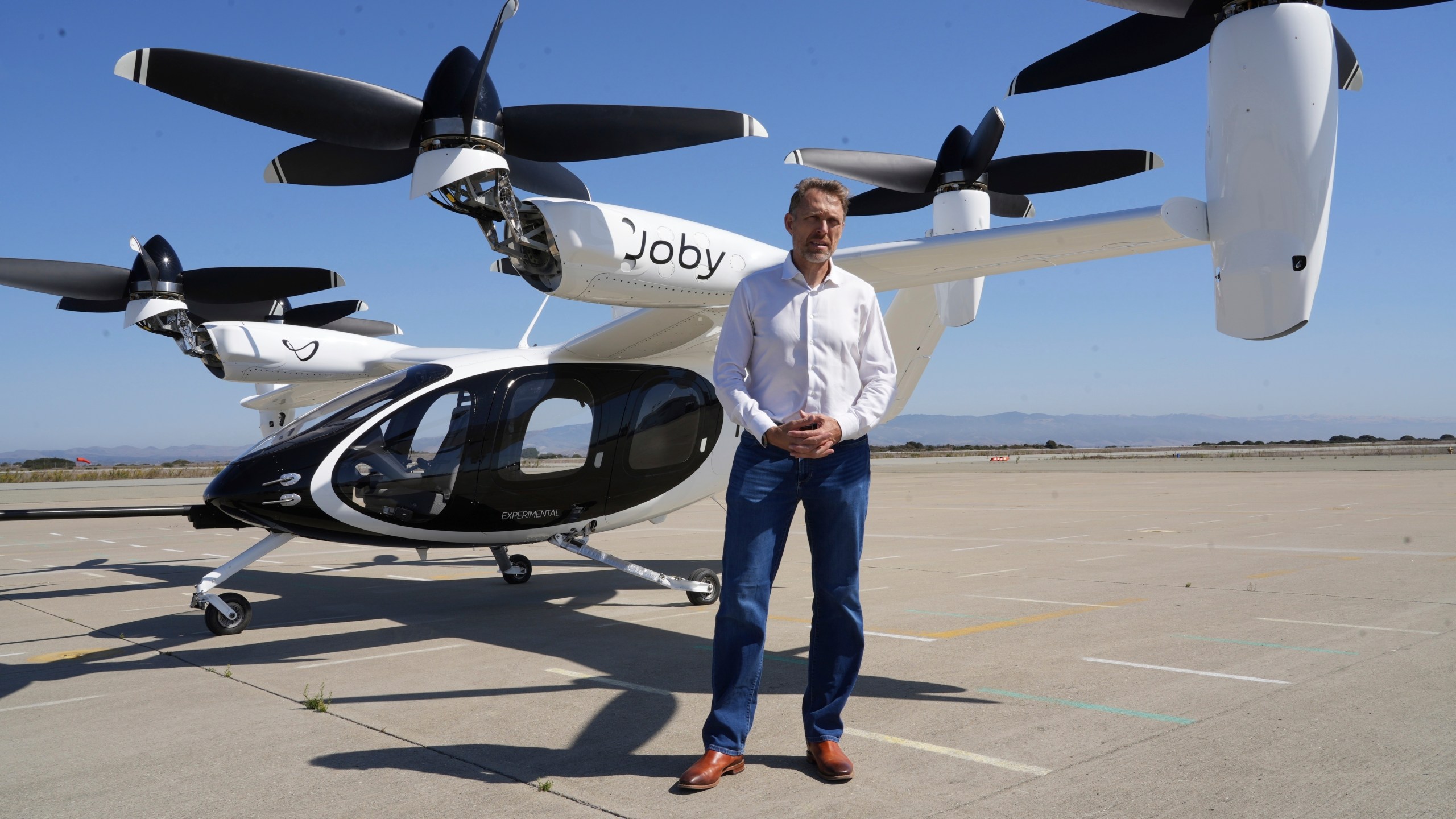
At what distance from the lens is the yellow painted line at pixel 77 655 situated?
18.2 ft

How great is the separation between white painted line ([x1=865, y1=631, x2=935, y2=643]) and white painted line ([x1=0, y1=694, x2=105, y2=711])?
439cm

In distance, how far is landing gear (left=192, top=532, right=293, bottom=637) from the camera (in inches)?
243

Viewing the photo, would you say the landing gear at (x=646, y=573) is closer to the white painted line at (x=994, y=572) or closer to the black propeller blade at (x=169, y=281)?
the white painted line at (x=994, y=572)

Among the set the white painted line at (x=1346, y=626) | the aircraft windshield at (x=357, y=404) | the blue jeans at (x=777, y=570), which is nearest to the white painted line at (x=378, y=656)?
the aircraft windshield at (x=357, y=404)

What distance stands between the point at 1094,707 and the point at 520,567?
6157 mm

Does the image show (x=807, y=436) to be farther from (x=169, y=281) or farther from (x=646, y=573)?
(x=169, y=281)

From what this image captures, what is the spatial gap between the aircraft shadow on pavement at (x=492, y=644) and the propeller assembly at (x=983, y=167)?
4701 mm

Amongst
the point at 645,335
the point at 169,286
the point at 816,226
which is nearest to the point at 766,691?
the point at 816,226

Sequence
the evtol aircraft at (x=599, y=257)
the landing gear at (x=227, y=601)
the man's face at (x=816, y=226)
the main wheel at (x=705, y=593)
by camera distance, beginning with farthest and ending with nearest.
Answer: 1. the main wheel at (x=705, y=593)
2. the landing gear at (x=227, y=601)
3. the evtol aircraft at (x=599, y=257)
4. the man's face at (x=816, y=226)

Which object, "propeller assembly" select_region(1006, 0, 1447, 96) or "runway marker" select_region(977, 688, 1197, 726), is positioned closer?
"runway marker" select_region(977, 688, 1197, 726)

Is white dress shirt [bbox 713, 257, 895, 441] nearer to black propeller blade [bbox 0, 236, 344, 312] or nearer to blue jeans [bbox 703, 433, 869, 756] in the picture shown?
blue jeans [bbox 703, 433, 869, 756]

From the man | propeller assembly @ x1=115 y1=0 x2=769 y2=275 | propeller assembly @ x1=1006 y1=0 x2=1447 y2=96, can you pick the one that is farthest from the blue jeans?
propeller assembly @ x1=1006 y1=0 x2=1447 y2=96

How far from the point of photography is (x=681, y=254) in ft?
19.2

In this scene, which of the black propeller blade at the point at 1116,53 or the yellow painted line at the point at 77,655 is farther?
the black propeller blade at the point at 1116,53
